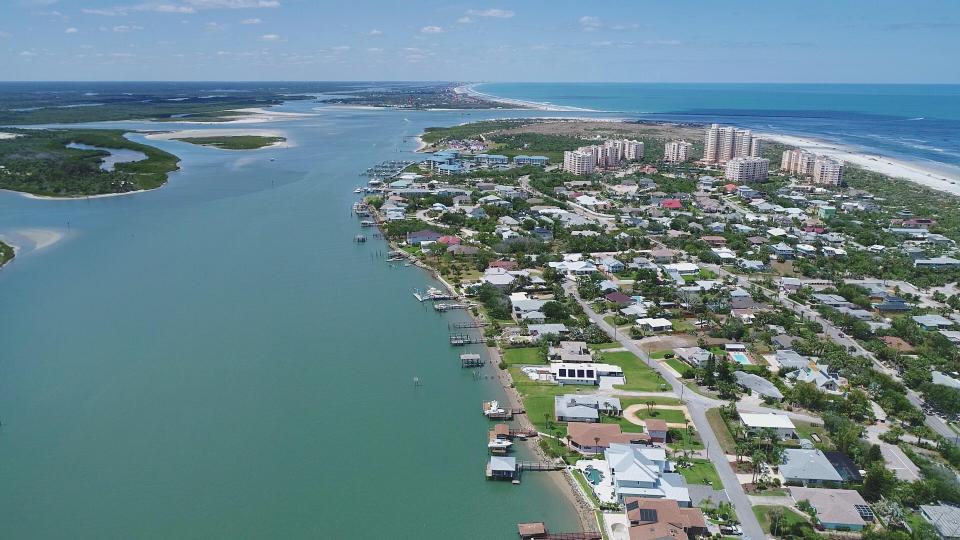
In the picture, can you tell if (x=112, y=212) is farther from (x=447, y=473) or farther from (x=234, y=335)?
(x=447, y=473)

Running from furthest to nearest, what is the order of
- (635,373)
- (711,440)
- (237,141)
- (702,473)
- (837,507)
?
(237,141) < (635,373) < (711,440) < (702,473) < (837,507)

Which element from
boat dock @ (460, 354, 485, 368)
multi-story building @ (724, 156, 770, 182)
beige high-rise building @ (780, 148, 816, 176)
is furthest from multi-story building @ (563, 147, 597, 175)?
boat dock @ (460, 354, 485, 368)

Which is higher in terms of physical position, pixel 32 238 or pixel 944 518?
pixel 32 238

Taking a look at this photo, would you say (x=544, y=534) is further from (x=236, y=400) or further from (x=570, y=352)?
(x=236, y=400)

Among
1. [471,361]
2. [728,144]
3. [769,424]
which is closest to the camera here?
[769,424]

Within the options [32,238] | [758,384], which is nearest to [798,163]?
[758,384]

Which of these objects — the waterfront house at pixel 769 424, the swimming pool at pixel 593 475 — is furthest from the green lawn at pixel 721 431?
the swimming pool at pixel 593 475

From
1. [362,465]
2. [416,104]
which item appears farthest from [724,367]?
[416,104]

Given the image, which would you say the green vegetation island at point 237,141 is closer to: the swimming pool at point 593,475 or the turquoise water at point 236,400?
the turquoise water at point 236,400
